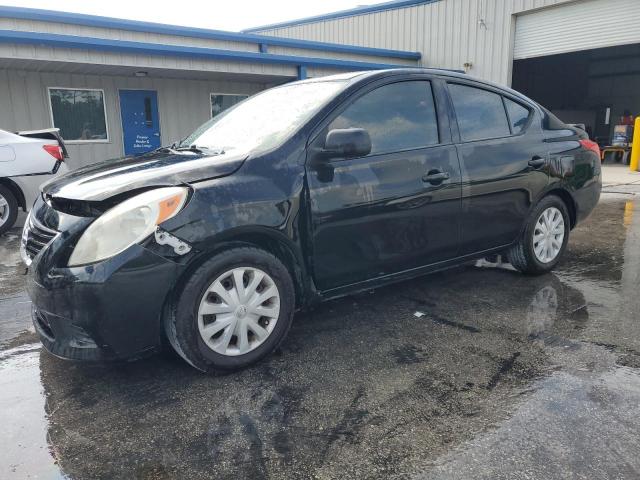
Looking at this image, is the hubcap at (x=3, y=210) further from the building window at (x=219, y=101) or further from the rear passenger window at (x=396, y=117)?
the building window at (x=219, y=101)

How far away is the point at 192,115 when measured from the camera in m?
13.6

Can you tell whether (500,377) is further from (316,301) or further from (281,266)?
(281,266)

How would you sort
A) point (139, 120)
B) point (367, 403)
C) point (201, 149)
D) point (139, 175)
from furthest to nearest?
1. point (139, 120)
2. point (201, 149)
3. point (139, 175)
4. point (367, 403)

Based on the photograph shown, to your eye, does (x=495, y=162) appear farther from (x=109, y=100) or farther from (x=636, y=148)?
(x=636, y=148)

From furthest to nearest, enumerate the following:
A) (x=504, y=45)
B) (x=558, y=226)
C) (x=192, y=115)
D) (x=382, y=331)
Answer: (x=504, y=45), (x=192, y=115), (x=558, y=226), (x=382, y=331)

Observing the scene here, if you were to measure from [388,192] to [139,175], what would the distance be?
1.53 m

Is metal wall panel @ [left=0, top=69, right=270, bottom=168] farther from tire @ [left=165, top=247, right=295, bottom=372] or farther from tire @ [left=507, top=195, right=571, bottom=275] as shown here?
tire @ [left=165, top=247, right=295, bottom=372]

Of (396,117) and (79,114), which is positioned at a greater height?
(79,114)

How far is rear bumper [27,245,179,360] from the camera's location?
97.9 inches

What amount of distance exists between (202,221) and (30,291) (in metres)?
1.00

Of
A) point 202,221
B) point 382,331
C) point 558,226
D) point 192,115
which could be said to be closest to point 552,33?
point 192,115

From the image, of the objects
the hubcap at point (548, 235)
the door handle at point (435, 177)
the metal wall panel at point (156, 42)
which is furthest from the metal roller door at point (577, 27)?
the door handle at point (435, 177)

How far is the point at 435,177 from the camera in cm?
357

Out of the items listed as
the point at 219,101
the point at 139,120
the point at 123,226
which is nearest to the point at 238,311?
the point at 123,226
